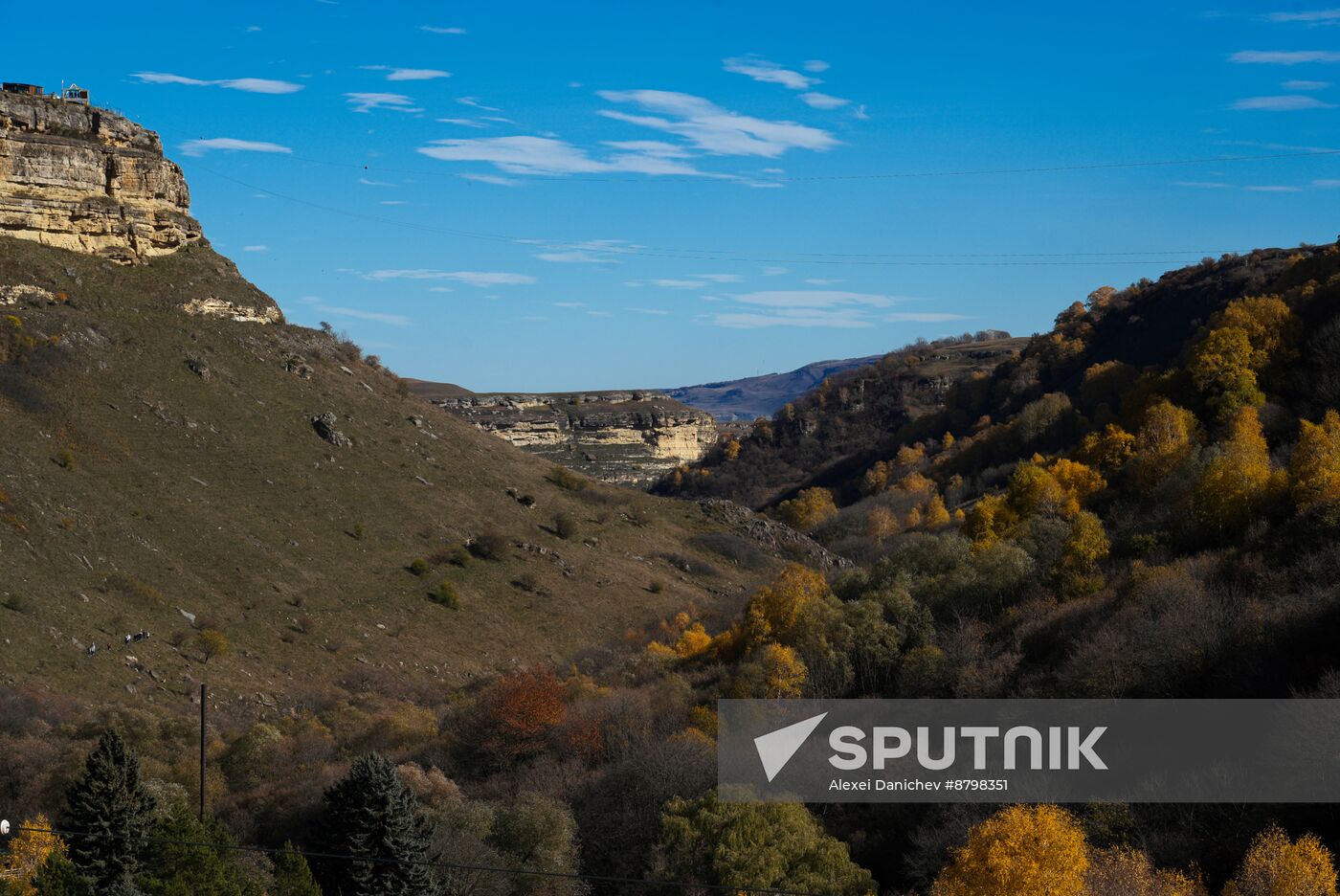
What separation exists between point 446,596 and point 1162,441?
3543cm

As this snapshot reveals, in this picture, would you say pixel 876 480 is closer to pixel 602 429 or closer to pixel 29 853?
pixel 602 429

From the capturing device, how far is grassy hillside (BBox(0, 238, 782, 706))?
148 feet

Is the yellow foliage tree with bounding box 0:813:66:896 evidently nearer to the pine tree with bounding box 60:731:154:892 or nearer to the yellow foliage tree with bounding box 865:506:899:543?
the pine tree with bounding box 60:731:154:892

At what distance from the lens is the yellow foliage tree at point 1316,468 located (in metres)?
40.1

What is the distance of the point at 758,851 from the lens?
26.1 m

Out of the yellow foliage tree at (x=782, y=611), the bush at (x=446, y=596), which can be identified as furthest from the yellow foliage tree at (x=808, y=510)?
the yellow foliage tree at (x=782, y=611)

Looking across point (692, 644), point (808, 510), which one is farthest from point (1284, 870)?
point (808, 510)

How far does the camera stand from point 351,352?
82.8m

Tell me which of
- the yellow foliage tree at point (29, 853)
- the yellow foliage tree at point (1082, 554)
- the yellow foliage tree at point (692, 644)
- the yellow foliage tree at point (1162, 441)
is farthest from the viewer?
the yellow foliage tree at point (1162, 441)

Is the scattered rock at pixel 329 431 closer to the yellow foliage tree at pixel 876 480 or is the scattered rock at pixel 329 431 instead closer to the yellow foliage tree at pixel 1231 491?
the yellow foliage tree at pixel 1231 491

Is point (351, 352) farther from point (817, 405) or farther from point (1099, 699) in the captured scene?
point (817, 405)

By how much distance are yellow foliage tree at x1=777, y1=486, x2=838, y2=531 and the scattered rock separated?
141 feet

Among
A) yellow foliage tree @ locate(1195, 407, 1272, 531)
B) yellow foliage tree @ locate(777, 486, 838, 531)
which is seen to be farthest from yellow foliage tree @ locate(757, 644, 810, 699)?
yellow foliage tree @ locate(777, 486, 838, 531)

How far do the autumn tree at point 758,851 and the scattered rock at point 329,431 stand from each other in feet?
146
